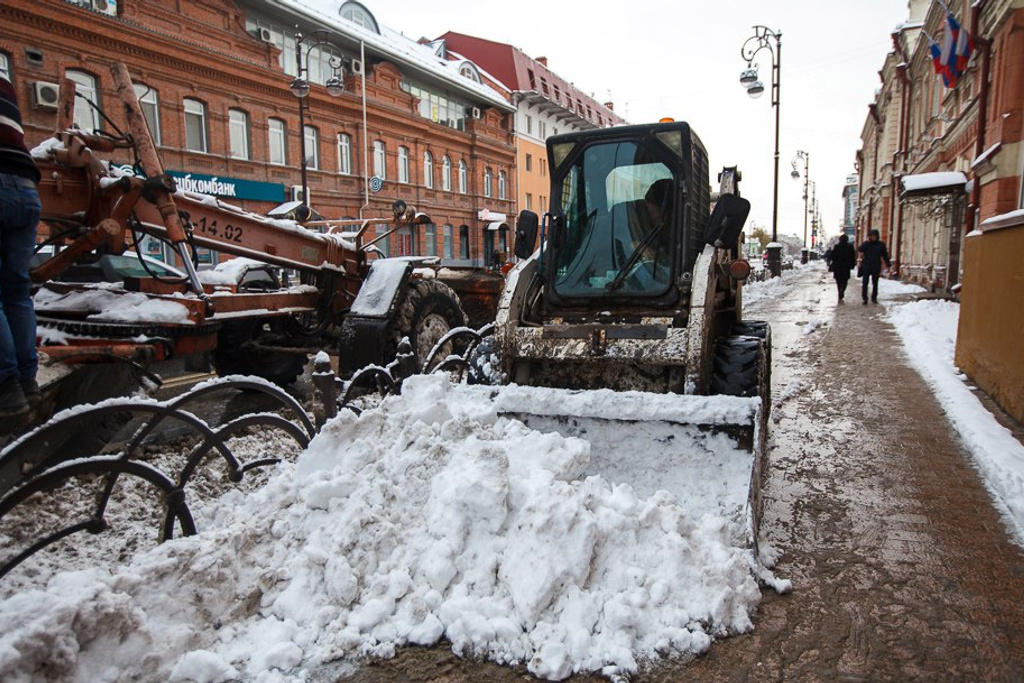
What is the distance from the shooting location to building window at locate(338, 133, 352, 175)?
27.4 metres


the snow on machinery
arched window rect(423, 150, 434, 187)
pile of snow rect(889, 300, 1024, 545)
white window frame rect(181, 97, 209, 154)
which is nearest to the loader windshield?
the snow on machinery

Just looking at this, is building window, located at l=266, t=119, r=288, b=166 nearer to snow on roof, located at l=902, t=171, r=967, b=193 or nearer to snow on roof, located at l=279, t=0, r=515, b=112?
snow on roof, located at l=279, t=0, r=515, b=112

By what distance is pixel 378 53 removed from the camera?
28.6m

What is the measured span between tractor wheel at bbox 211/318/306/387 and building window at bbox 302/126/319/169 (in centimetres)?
2015

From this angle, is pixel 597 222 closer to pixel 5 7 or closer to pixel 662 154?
pixel 662 154

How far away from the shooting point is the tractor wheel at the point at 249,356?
7023 millimetres

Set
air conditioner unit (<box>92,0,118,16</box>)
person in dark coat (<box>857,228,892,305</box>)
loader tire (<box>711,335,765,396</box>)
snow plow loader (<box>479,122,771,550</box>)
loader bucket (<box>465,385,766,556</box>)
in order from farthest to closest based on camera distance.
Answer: air conditioner unit (<box>92,0,118,16</box>) < person in dark coat (<box>857,228,892,305</box>) < loader tire (<box>711,335,765,396</box>) < snow plow loader (<box>479,122,771,550</box>) < loader bucket (<box>465,385,766,556</box>)

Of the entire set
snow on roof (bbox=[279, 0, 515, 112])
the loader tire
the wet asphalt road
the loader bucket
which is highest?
snow on roof (bbox=[279, 0, 515, 112])

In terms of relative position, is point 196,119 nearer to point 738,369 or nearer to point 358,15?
point 358,15

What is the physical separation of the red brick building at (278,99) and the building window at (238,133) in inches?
1.8

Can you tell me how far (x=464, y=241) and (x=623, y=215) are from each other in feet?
106

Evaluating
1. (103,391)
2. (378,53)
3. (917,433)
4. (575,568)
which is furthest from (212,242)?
(378,53)

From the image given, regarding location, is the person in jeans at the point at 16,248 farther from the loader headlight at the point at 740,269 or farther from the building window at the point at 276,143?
the building window at the point at 276,143

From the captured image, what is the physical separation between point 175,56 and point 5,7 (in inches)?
177
